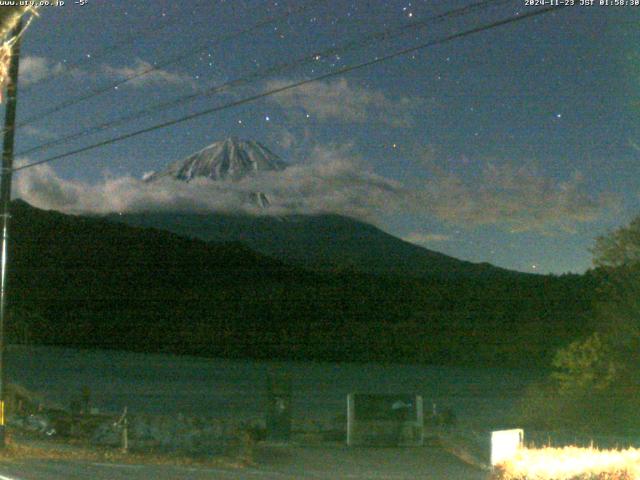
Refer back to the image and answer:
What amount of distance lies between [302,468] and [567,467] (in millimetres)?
7467

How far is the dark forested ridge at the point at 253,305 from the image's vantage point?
6203cm

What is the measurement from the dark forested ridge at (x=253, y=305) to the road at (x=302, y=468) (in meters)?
31.1

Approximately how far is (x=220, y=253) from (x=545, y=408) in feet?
266

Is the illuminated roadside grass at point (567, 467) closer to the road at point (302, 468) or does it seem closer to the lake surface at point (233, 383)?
the road at point (302, 468)

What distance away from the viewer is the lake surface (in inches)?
1486

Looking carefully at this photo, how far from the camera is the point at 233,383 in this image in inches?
2032

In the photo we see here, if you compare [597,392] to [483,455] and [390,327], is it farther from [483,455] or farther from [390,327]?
[390,327]

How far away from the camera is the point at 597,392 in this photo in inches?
965

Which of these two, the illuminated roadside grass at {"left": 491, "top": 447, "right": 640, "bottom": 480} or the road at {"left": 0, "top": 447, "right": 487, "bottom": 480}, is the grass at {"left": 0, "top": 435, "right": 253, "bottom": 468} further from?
the illuminated roadside grass at {"left": 491, "top": 447, "right": 640, "bottom": 480}

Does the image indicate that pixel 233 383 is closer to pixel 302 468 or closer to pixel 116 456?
pixel 116 456

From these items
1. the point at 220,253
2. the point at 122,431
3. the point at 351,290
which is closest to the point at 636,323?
the point at 122,431

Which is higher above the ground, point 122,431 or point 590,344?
point 590,344

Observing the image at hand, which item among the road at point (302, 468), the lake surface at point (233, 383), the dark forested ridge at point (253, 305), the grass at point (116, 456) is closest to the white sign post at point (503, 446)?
the road at point (302, 468)

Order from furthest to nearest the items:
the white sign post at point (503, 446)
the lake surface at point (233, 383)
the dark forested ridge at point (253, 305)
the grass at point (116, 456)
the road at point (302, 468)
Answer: the dark forested ridge at point (253, 305) → the lake surface at point (233, 383) → the grass at point (116, 456) → the road at point (302, 468) → the white sign post at point (503, 446)
